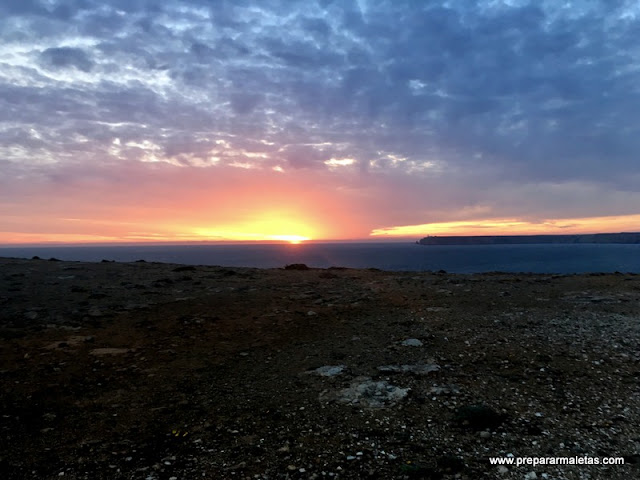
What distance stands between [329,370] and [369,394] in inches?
57.3

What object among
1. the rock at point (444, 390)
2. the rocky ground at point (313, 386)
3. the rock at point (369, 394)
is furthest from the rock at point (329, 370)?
the rock at point (444, 390)

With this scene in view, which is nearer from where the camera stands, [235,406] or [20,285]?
[235,406]

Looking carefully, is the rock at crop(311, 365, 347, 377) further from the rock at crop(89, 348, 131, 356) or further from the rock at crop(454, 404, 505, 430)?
the rock at crop(89, 348, 131, 356)

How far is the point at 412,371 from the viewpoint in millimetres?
8109

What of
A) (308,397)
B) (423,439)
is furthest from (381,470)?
(308,397)

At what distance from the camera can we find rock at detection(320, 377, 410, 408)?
676 cm

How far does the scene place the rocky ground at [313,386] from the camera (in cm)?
516

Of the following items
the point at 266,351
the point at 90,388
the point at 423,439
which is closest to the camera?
the point at 423,439

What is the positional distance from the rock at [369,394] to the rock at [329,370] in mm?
646

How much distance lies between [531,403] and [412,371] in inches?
90.9

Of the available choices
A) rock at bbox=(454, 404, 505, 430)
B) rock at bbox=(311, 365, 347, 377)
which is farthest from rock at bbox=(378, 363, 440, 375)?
rock at bbox=(454, 404, 505, 430)

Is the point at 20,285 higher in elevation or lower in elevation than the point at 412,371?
higher

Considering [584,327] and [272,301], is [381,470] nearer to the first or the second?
[584,327]

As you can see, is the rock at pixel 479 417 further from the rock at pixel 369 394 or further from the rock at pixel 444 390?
the rock at pixel 369 394
